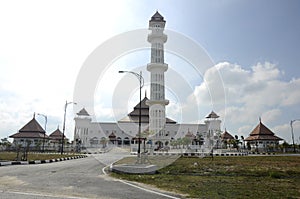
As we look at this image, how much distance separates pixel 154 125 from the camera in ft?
198

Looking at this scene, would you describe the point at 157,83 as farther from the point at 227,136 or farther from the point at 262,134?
the point at 262,134

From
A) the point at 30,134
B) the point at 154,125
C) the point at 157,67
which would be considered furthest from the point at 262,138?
the point at 30,134

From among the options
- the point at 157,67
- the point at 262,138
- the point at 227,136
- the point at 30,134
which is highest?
the point at 157,67

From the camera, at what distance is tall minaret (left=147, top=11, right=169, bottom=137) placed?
194 ft

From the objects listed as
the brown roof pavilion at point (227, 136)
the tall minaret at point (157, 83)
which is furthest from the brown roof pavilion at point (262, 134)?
the tall minaret at point (157, 83)

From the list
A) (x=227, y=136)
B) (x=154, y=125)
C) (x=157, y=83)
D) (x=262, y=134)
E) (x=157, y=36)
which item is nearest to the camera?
(x=157, y=83)

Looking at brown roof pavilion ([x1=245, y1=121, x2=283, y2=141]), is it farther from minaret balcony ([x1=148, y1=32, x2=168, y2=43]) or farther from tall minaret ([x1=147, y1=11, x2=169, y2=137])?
minaret balcony ([x1=148, y1=32, x2=168, y2=43])

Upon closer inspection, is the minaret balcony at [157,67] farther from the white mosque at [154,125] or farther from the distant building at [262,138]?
the distant building at [262,138]

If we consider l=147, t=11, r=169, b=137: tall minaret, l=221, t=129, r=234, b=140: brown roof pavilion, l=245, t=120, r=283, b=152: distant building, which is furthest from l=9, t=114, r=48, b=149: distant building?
l=245, t=120, r=283, b=152: distant building

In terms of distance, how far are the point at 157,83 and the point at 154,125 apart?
988 cm

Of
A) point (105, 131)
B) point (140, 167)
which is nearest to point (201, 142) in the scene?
point (105, 131)

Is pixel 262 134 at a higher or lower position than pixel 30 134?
higher

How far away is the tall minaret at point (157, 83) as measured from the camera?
5928 cm

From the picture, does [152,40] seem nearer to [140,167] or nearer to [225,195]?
[140,167]
